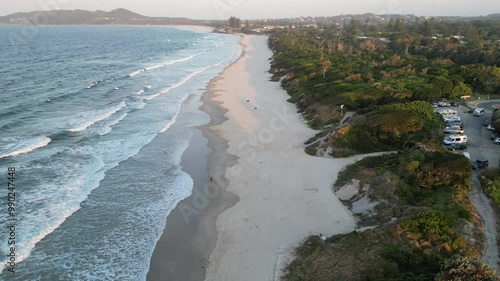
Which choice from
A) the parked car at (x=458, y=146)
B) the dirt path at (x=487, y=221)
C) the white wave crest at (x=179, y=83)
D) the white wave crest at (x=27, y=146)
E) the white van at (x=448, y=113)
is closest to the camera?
the dirt path at (x=487, y=221)

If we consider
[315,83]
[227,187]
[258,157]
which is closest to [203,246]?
[227,187]

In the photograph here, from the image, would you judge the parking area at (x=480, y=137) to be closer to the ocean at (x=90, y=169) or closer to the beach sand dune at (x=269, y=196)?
the beach sand dune at (x=269, y=196)

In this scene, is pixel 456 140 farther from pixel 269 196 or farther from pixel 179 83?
pixel 179 83

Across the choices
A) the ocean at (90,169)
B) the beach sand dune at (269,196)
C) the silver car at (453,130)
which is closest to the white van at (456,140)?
the silver car at (453,130)

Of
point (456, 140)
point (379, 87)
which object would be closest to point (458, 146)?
point (456, 140)

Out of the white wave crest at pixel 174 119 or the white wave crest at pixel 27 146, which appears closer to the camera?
the white wave crest at pixel 27 146

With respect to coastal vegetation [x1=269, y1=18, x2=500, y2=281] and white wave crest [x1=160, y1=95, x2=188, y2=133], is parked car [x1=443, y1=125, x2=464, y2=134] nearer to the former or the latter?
coastal vegetation [x1=269, y1=18, x2=500, y2=281]
